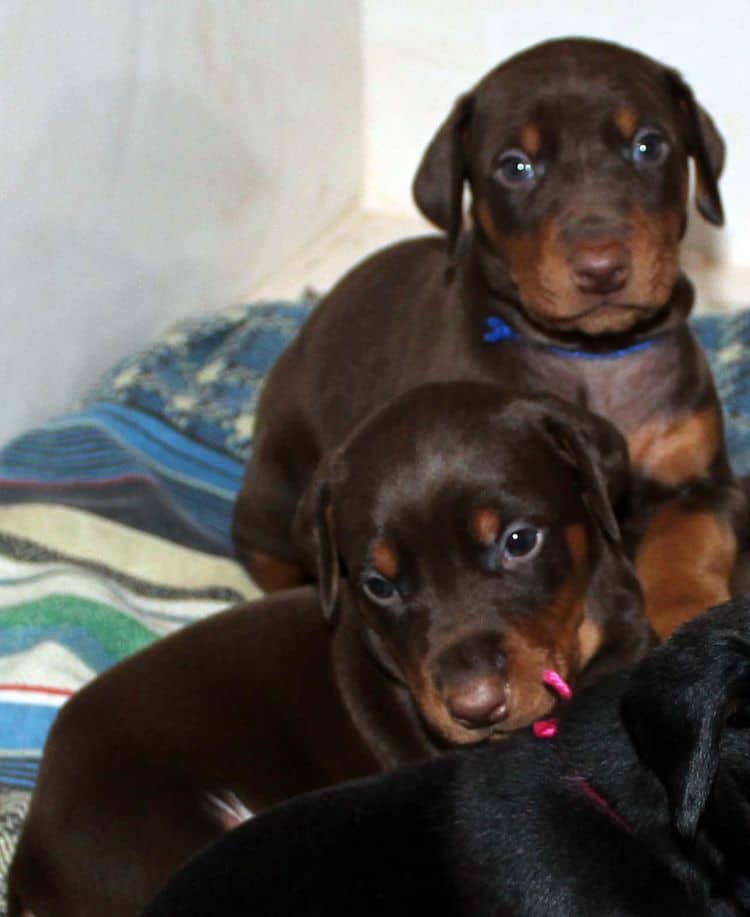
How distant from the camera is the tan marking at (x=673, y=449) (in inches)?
156

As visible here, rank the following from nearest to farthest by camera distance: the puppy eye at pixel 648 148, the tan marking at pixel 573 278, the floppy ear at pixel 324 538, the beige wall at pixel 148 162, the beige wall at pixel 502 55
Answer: the floppy ear at pixel 324 538 → the tan marking at pixel 573 278 → the puppy eye at pixel 648 148 → the beige wall at pixel 148 162 → the beige wall at pixel 502 55

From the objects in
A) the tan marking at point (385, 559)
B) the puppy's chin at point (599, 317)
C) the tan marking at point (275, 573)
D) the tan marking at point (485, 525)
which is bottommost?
the tan marking at point (275, 573)

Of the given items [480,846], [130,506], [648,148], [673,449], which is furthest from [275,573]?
[480,846]

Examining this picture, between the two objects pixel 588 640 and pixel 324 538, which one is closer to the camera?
pixel 588 640

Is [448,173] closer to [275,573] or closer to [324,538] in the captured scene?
[324,538]

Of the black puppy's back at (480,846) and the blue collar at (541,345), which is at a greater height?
the blue collar at (541,345)

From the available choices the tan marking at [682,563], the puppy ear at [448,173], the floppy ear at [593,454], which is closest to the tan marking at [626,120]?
the puppy ear at [448,173]

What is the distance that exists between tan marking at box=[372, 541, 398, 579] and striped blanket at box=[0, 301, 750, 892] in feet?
3.13

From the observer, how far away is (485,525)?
124 inches

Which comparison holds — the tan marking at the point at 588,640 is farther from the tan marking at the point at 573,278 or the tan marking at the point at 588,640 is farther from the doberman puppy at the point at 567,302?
the tan marking at the point at 573,278

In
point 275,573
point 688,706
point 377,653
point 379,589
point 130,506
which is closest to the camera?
point 688,706

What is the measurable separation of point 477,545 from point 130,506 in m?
1.68

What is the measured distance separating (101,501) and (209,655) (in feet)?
3.92

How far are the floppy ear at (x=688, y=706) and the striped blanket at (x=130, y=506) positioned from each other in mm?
1646
